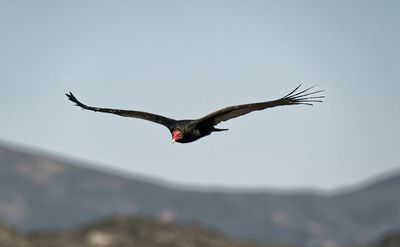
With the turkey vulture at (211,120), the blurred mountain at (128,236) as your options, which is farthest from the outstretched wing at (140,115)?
the blurred mountain at (128,236)

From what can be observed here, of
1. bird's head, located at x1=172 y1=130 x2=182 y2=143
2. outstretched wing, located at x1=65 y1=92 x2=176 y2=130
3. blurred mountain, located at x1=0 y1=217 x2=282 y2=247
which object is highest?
blurred mountain, located at x1=0 y1=217 x2=282 y2=247

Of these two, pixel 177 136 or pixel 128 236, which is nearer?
pixel 177 136

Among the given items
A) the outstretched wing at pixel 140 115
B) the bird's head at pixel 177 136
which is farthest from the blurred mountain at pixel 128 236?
the bird's head at pixel 177 136

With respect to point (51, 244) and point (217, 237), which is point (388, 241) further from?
point (51, 244)

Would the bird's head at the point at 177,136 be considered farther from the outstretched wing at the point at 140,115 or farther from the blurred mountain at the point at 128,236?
the blurred mountain at the point at 128,236

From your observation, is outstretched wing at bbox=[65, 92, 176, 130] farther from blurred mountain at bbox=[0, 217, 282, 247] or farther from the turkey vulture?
blurred mountain at bbox=[0, 217, 282, 247]

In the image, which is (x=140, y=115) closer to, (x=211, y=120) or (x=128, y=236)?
(x=211, y=120)

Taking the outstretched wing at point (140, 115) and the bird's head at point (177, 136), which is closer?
the bird's head at point (177, 136)

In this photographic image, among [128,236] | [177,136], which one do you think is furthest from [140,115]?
[128,236]

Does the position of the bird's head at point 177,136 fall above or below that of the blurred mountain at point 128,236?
below

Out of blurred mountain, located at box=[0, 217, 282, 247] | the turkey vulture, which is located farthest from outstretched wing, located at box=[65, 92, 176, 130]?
blurred mountain, located at box=[0, 217, 282, 247]

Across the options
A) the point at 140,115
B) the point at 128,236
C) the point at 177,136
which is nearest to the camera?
the point at 177,136

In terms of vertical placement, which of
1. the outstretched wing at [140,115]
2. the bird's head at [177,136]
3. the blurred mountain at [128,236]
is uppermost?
the blurred mountain at [128,236]

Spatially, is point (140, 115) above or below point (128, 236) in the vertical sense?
below
